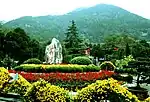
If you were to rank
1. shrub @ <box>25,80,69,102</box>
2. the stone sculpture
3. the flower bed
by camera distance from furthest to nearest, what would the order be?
1. the stone sculpture
2. the flower bed
3. shrub @ <box>25,80,69,102</box>

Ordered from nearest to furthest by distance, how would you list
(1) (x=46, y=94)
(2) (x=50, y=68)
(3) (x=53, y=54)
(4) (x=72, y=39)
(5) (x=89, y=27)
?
(1) (x=46, y=94) < (2) (x=50, y=68) < (3) (x=53, y=54) < (4) (x=72, y=39) < (5) (x=89, y=27)

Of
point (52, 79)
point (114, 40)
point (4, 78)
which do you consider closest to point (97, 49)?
point (114, 40)

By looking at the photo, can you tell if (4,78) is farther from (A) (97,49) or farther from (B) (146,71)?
(A) (97,49)

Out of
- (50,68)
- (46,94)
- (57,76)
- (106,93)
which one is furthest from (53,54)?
(106,93)

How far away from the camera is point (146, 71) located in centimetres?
1875

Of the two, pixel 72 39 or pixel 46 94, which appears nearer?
pixel 46 94

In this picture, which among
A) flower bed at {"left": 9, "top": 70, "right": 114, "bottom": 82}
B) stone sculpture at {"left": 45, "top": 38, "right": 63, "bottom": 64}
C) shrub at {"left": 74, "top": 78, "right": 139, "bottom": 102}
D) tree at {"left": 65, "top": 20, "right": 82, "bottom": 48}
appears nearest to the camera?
shrub at {"left": 74, "top": 78, "right": 139, "bottom": 102}

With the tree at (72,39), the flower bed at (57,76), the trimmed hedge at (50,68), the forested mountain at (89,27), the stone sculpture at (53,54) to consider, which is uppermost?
the forested mountain at (89,27)

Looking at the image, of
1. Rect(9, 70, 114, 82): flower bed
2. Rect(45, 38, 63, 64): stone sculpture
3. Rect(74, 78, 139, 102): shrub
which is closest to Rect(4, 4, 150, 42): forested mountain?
Rect(45, 38, 63, 64): stone sculpture

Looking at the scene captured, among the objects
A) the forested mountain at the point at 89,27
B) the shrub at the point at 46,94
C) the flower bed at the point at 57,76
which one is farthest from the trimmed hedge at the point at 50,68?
the forested mountain at the point at 89,27

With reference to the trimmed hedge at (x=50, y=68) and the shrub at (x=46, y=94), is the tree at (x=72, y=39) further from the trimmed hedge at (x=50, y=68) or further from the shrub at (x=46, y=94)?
the shrub at (x=46, y=94)

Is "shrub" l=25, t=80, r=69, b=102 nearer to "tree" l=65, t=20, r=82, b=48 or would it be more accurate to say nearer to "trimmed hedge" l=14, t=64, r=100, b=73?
"trimmed hedge" l=14, t=64, r=100, b=73

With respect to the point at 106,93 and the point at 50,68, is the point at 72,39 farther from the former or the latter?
the point at 106,93

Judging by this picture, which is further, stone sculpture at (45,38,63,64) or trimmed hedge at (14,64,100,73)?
stone sculpture at (45,38,63,64)
